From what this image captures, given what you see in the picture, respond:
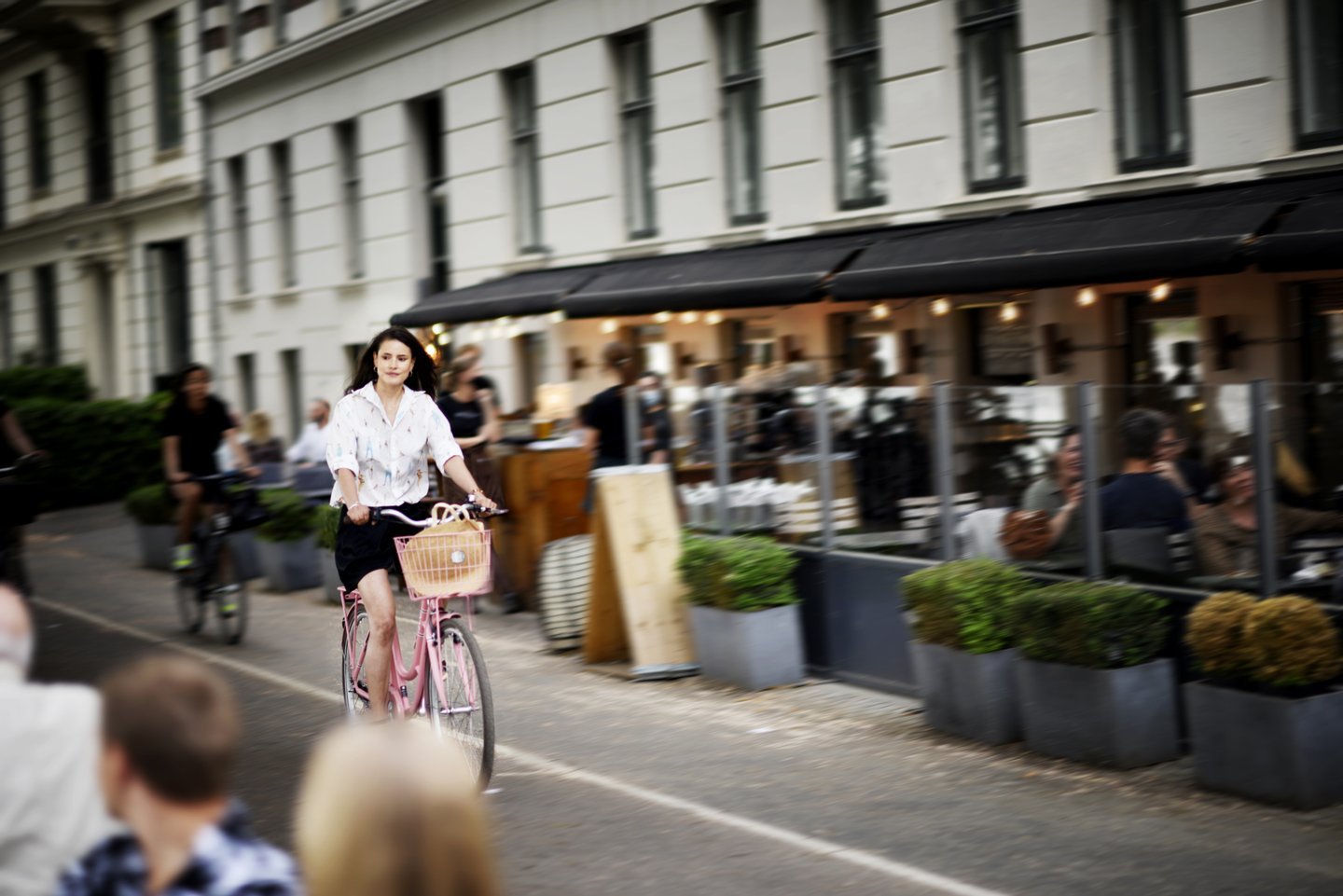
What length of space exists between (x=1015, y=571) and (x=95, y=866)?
21.6 ft

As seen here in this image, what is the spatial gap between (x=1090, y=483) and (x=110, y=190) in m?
29.6

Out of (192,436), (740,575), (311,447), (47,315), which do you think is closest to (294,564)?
(192,436)

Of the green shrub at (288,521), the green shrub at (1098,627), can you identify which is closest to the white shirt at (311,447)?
the green shrub at (288,521)

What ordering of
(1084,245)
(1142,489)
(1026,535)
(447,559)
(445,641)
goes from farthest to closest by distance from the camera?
1. (1084,245)
2. (1026,535)
3. (1142,489)
4. (445,641)
5. (447,559)

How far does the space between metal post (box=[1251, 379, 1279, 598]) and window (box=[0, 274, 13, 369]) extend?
36.7m

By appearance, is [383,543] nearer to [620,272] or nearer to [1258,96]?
[1258,96]

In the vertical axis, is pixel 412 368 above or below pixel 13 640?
above

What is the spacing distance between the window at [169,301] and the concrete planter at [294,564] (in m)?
17.4

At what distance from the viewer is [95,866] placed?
2.89 meters

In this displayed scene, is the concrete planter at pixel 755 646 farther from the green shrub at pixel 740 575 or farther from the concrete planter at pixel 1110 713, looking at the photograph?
the concrete planter at pixel 1110 713

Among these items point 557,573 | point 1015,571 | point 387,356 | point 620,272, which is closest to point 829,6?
point 620,272

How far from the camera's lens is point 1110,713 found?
7.87 metres

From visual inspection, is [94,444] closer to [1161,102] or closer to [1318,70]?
[1161,102]

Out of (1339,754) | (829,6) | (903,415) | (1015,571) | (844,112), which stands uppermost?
(829,6)
